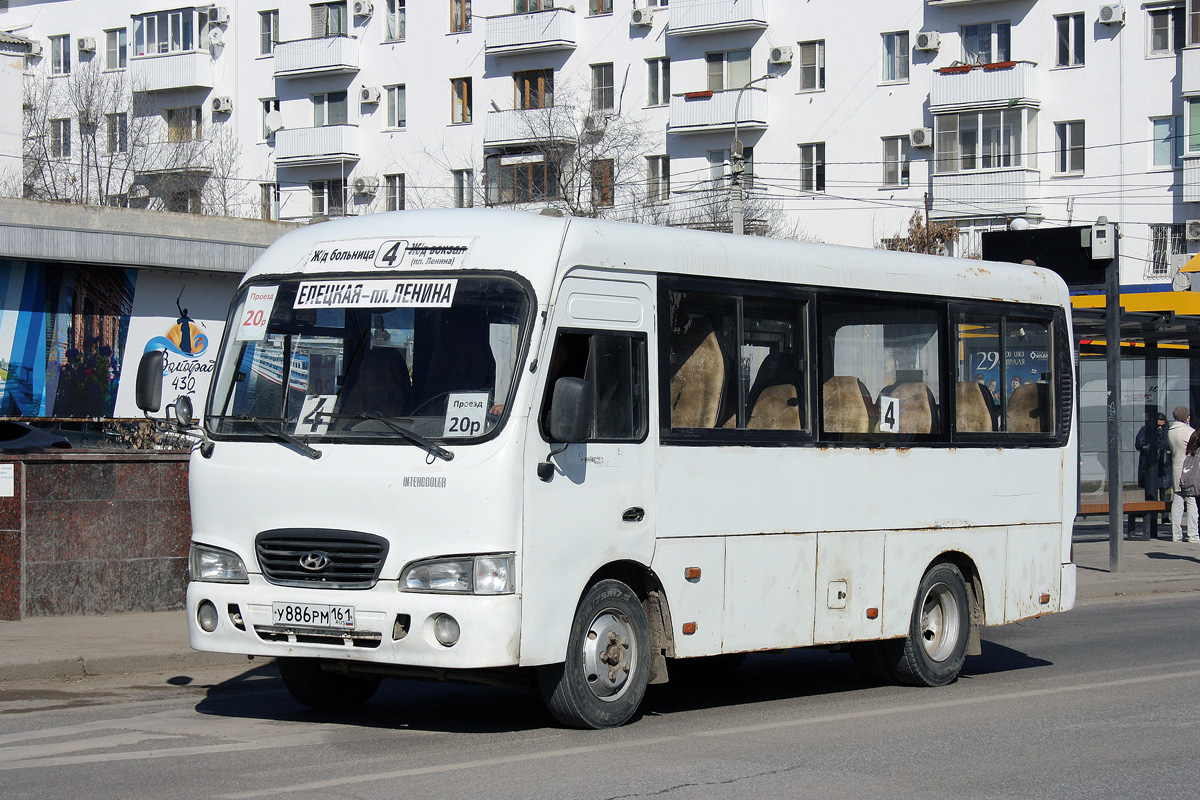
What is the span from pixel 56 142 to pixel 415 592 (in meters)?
61.9

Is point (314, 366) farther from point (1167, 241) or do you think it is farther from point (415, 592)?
point (1167, 241)

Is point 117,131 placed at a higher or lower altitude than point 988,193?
higher

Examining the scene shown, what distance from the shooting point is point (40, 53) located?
68750 millimetres

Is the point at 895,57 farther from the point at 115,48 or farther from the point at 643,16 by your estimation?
the point at 115,48

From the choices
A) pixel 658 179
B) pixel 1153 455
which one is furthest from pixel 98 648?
pixel 658 179

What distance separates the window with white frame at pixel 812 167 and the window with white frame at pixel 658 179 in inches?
186

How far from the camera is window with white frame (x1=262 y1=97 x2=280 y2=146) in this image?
211 ft

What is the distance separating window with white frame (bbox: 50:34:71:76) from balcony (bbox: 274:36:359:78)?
11.9m

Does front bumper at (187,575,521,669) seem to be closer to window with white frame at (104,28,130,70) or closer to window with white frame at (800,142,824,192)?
window with white frame at (800,142,824,192)

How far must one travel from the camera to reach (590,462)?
8.47 m

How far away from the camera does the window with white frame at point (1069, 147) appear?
49.8 metres

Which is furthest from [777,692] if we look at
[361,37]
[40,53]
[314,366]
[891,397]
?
[40,53]

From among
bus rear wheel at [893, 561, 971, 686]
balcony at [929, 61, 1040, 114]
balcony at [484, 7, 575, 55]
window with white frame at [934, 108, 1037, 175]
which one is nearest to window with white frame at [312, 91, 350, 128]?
balcony at [484, 7, 575, 55]

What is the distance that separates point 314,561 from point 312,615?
0.91ft
